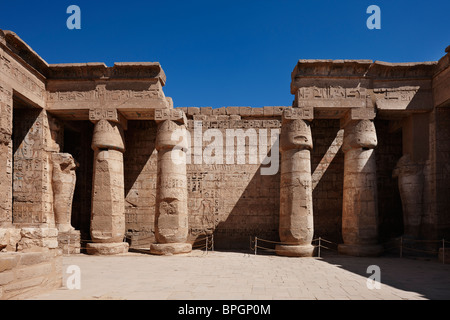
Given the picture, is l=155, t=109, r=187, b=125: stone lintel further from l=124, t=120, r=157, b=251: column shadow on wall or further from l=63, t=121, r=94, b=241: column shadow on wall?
l=63, t=121, r=94, b=241: column shadow on wall

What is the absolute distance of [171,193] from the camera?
34.2 feet

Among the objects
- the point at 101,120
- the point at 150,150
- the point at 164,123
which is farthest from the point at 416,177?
the point at 101,120

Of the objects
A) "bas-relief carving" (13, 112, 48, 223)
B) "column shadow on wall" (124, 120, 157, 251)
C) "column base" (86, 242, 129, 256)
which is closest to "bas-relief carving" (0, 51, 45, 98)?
"bas-relief carving" (13, 112, 48, 223)

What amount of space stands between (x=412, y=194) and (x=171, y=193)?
7.51m

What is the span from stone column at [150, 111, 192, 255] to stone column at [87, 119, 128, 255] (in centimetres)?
125

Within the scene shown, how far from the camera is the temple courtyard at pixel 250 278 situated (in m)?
5.16

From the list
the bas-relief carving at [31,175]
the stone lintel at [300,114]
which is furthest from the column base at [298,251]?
the bas-relief carving at [31,175]

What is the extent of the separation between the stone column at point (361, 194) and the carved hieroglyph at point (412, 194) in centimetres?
107

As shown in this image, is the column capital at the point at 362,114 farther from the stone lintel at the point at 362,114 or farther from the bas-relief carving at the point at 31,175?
the bas-relief carving at the point at 31,175

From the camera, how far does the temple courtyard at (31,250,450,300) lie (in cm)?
516

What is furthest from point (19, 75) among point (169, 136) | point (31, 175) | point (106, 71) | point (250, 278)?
point (250, 278)

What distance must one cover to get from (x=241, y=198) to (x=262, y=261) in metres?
3.45

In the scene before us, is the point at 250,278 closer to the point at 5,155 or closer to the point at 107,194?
the point at 107,194

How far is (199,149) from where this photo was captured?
12414 mm
